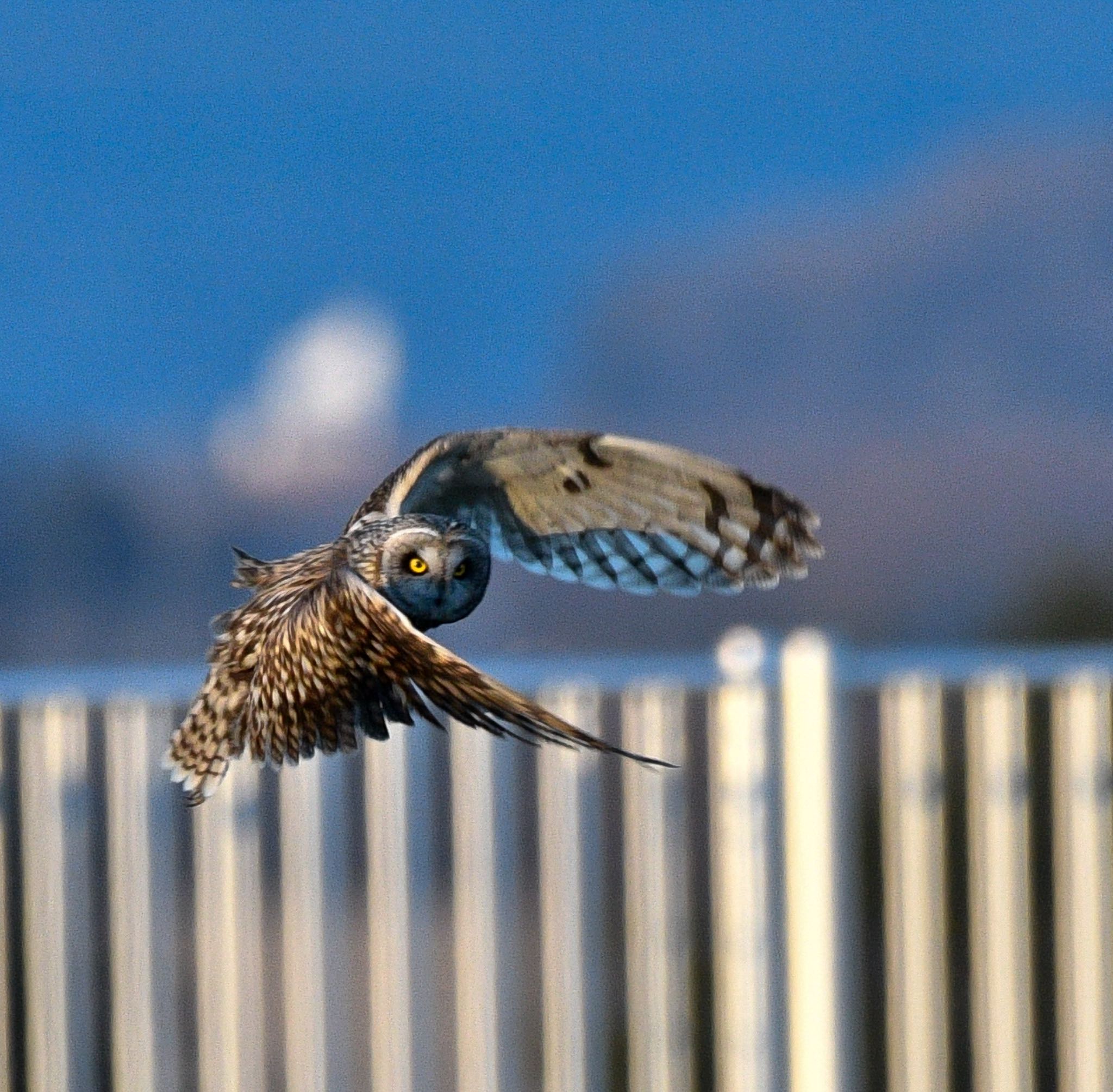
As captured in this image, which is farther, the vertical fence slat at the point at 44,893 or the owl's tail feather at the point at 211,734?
the vertical fence slat at the point at 44,893

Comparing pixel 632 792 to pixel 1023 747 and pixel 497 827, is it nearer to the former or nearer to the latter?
pixel 497 827

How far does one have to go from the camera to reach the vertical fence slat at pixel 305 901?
3.80 ft

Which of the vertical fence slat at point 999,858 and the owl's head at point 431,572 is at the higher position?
the owl's head at point 431,572

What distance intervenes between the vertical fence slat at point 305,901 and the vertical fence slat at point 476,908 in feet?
0.39

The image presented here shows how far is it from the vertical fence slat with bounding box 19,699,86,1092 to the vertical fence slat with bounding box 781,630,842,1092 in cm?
64

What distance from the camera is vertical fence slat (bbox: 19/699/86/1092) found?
121cm

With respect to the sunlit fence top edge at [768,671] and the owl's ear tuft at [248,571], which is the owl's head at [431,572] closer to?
the owl's ear tuft at [248,571]

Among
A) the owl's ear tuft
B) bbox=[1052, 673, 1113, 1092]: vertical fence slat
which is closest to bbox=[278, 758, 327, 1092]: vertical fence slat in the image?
bbox=[1052, 673, 1113, 1092]: vertical fence slat

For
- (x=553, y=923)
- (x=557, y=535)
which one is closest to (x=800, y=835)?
(x=553, y=923)

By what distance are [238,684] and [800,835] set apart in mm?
1108

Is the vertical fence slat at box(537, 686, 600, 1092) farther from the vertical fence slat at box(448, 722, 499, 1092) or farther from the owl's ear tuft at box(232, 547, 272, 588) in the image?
the owl's ear tuft at box(232, 547, 272, 588)

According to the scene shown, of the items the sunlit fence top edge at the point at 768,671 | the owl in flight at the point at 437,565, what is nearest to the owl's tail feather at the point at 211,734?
the owl in flight at the point at 437,565

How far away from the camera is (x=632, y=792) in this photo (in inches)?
47.3

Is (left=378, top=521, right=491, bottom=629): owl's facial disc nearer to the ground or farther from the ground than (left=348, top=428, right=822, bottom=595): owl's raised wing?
→ nearer to the ground
